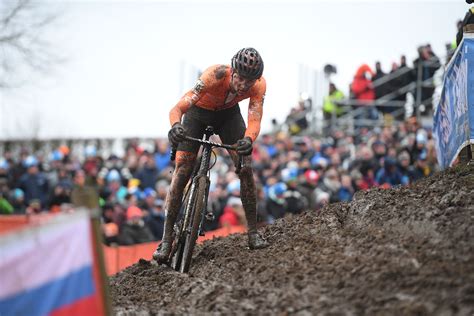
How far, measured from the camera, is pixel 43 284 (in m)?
4.87

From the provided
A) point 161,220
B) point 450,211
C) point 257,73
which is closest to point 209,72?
point 257,73

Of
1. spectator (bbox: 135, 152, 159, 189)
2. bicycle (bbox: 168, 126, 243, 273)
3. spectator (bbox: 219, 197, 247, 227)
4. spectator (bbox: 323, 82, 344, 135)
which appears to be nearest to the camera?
bicycle (bbox: 168, 126, 243, 273)

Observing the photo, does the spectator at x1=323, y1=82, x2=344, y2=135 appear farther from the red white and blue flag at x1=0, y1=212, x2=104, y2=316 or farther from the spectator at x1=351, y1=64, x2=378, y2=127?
the red white and blue flag at x1=0, y1=212, x2=104, y2=316

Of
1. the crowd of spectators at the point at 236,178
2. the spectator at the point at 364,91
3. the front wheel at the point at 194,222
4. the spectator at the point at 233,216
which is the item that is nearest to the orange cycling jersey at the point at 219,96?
the front wheel at the point at 194,222

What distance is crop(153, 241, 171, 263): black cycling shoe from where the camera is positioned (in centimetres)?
899

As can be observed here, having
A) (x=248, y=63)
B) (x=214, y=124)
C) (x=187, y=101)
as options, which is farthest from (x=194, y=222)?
(x=248, y=63)

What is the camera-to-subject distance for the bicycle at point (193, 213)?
8.65 metres

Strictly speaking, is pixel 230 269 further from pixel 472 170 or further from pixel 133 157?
pixel 133 157

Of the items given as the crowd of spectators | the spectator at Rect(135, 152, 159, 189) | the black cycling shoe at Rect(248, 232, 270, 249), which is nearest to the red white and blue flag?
the black cycling shoe at Rect(248, 232, 270, 249)

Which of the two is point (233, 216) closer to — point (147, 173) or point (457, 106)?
point (147, 173)

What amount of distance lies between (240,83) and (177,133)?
2.92ft

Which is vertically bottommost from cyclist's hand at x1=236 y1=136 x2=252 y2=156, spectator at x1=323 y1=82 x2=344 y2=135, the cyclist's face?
cyclist's hand at x1=236 y1=136 x2=252 y2=156

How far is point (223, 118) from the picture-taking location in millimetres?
9070

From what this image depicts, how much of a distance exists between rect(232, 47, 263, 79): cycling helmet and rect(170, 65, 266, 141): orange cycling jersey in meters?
0.31
